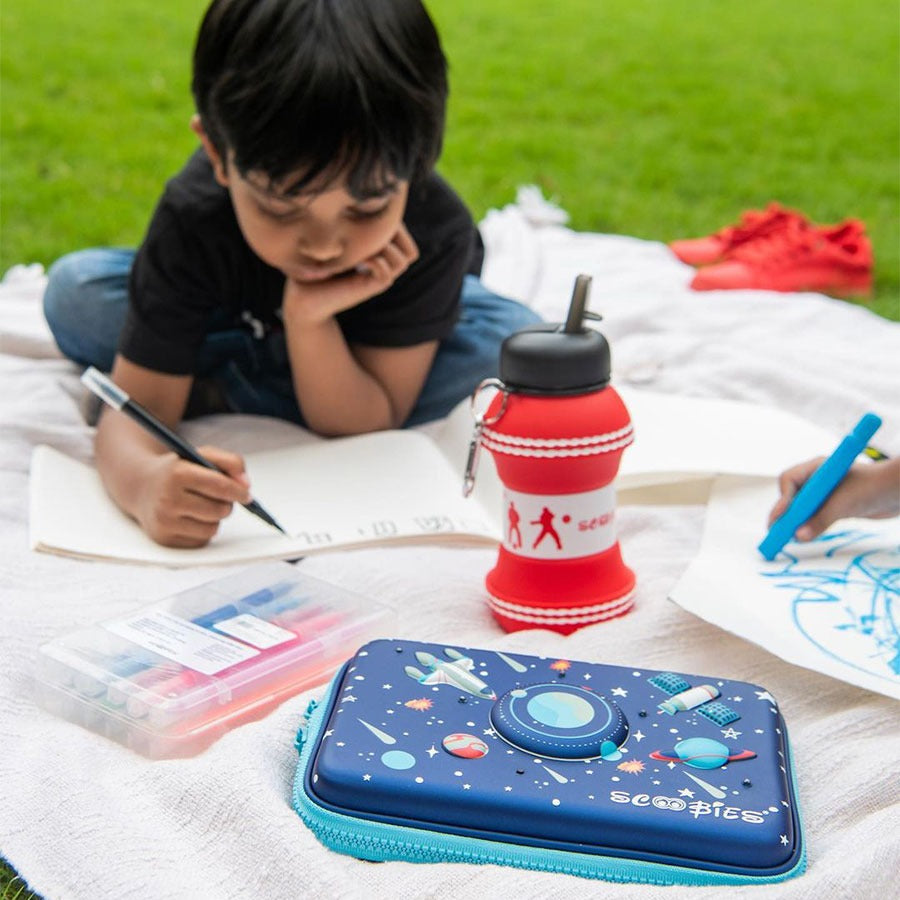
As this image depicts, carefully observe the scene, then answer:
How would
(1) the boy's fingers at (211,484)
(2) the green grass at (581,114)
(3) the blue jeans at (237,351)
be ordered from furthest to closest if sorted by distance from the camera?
(2) the green grass at (581,114) < (3) the blue jeans at (237,351) < (1) the boy's fingers at (211,484)

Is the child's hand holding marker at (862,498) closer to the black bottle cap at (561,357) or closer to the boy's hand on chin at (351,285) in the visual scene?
the black bottle cap at (561,357)

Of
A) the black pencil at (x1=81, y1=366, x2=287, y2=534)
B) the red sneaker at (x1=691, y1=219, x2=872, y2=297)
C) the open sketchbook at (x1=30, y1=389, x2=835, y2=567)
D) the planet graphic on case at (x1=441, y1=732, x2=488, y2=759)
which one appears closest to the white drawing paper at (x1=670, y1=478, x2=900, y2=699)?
the open sketchbook at (x1=30, y1=389, x2=835, y2=567)

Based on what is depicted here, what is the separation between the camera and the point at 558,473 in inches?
38.3

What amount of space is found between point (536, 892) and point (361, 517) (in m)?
0.56

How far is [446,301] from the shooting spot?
4.80 feet

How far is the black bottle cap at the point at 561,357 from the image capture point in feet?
3.15

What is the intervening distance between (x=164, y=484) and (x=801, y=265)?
128 cm

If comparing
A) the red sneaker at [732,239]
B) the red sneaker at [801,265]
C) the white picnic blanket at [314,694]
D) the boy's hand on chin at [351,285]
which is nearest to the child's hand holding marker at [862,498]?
the white picnic blanket at [314,694]

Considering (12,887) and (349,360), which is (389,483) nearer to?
(349,360)

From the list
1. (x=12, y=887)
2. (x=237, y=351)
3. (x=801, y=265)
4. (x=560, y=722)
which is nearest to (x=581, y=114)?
(x=801, y=265)

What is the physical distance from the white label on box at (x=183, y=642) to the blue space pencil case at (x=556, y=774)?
9 centimetres

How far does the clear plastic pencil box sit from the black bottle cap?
0.20m

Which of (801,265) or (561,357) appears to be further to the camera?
(801,265)

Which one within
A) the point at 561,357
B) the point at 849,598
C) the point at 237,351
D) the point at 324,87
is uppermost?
the point at 324,87
